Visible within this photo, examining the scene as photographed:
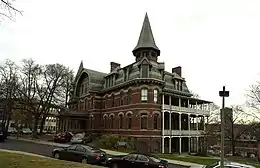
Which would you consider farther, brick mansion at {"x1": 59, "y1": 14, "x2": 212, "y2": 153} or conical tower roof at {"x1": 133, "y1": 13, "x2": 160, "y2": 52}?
conical tower roof at {"x1": 133, "y1": 13, "x2": 160, "y2": 52}

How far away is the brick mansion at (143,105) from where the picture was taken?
125 feet

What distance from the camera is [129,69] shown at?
42719mm

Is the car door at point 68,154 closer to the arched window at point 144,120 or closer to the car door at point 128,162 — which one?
the car door at point 128,162

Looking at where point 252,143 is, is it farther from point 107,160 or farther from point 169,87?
point 107,160

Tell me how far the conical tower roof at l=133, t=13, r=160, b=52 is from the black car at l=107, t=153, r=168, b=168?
30.8 metres

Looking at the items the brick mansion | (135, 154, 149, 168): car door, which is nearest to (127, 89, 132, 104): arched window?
the brick mansion

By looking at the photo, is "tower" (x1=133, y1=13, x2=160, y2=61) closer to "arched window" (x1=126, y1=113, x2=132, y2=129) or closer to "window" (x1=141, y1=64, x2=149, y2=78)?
"window" (x1=141, y1=64, x2=149, y2=78)

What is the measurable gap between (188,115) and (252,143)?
30.6 m

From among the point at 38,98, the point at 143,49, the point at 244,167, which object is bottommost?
the point at 244,167

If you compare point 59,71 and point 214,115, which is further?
point 214,115

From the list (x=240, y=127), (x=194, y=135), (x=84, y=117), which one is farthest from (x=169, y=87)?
(x=240, y=127)

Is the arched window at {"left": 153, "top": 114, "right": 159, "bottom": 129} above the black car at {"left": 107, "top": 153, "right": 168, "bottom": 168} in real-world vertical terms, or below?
above

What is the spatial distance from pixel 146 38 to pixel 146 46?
2210mm

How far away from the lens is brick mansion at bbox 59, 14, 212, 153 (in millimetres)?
38188
